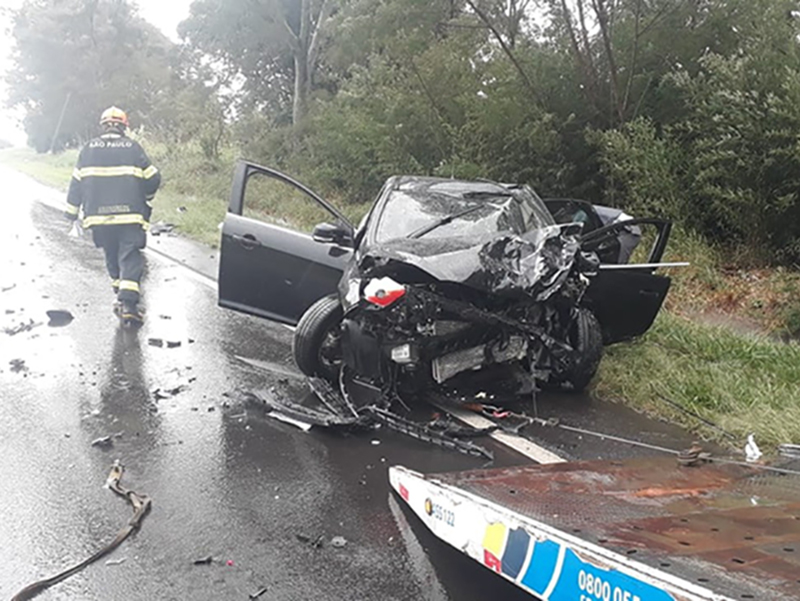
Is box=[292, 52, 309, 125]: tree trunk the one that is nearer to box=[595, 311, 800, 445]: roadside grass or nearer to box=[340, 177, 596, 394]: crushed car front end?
box=[595, 311, 800, 445]: roadside grass

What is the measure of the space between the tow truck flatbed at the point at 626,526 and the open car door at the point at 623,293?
2517mm

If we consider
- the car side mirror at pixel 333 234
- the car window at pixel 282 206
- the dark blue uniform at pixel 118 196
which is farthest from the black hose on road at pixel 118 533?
the car window at pixel 282 206

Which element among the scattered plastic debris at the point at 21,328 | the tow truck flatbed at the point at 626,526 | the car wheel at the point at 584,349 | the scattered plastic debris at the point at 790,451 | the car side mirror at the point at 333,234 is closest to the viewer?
the tow truck flatbed at the point at 626,526

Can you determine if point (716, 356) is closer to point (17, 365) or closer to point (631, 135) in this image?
point (631, 135)

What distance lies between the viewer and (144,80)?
3766 cm

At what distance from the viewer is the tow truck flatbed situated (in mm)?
2008

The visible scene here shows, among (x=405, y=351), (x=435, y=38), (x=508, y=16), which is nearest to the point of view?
(x=405, y=351)

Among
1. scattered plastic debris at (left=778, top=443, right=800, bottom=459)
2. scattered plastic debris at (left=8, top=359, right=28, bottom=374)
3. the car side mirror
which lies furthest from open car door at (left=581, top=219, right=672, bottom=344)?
scattered plastic debris at (left=8, top=359, right=28, bottom=374)

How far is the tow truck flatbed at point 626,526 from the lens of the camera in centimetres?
201

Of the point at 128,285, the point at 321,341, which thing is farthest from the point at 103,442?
the point at 128,285

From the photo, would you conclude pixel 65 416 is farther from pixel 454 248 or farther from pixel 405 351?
pixel 454 248

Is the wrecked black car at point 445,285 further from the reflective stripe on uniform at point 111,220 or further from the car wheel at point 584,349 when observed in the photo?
the reflective stripe on uniform at point 111,220

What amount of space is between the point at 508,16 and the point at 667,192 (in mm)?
5400

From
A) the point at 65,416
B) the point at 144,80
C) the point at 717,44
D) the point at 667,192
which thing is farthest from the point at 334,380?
the point at 144,80
